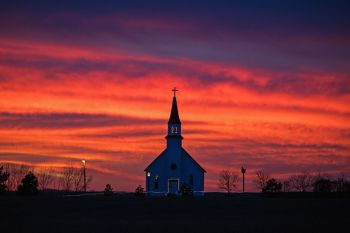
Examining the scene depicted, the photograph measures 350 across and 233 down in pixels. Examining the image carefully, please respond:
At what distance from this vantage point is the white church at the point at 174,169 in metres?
101

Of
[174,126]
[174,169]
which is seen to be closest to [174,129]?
[174,126]

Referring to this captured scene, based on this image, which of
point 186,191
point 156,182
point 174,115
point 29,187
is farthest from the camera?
point 174,115

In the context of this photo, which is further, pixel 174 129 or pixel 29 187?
pixel 174 129

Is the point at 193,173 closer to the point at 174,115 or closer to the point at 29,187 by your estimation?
the point at 174,115

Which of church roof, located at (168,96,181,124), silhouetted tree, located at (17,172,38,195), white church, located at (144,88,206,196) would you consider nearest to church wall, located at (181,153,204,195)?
white church, located at (144,88,206,196)

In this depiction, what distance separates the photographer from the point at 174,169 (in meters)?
102

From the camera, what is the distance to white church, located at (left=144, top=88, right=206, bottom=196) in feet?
332

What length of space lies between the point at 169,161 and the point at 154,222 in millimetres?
69554

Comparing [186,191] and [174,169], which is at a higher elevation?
[174,169]

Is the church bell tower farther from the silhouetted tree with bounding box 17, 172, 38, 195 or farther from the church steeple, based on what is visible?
the silhouetted tree with bounding box 17, 172, 38, 195

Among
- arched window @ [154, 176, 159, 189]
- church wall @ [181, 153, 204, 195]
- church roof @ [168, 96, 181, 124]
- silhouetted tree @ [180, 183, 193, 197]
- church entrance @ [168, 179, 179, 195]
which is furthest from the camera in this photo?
church wall @ [181, 153, 204, 195]

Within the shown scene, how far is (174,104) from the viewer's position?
104 m

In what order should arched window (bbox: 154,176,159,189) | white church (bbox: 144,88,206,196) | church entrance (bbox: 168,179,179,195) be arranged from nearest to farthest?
1. church entrance (bbox: 168,179,179,195)
2. white church (bbox: 144,88,206,196)
3. arched window (bbox: 154,176,159,189)

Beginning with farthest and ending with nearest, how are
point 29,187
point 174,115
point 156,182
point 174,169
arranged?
point 174,115 < point 156,182 < point 174,169 < point 29,187
